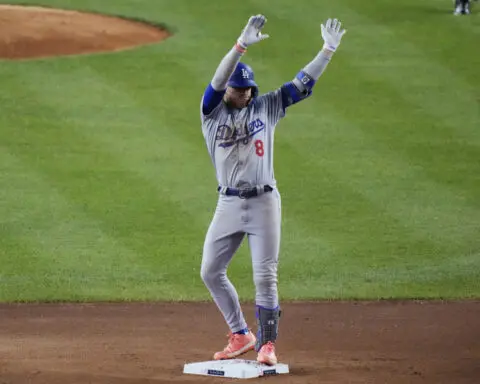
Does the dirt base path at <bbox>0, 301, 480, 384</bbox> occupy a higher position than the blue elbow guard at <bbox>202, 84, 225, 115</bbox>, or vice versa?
the blue elbow guard at <bbox>202, 84, 225, 115</bbox>

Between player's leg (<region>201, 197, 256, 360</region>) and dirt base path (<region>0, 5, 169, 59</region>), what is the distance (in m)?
11.2

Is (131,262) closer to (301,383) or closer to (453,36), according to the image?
(301,383)

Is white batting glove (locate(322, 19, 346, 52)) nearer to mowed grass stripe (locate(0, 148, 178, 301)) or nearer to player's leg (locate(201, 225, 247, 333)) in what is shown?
player's leg (locate(201, 225, 247, 333))

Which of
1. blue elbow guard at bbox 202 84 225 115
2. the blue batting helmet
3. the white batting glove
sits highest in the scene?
the white batting glove

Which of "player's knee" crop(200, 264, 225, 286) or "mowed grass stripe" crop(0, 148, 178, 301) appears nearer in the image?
"player's knee" crop(200, 264, 225, 286)

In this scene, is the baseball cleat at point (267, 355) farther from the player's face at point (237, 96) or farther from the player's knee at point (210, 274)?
the player's face at point (237, 96)

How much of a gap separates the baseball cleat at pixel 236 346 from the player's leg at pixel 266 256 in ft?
0.85

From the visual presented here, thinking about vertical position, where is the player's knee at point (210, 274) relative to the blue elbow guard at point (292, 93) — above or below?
below

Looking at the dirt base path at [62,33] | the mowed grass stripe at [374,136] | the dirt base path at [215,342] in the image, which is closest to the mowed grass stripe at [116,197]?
the dirt base path at [215,342]

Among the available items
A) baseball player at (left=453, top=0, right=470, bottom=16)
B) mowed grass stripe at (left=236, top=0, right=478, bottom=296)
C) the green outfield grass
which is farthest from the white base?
baseball player at (left=453, top=0, right=470, bottom=16)

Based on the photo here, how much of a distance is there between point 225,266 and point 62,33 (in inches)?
484

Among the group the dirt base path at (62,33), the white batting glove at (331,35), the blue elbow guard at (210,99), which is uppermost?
the dirt base path at (62,33)

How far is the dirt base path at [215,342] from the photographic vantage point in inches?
341

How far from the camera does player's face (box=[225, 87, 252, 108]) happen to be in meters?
8.89
